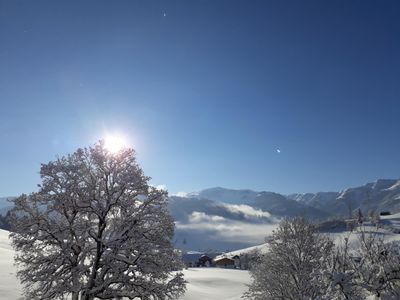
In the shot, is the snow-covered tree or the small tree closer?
the snow-covered tree

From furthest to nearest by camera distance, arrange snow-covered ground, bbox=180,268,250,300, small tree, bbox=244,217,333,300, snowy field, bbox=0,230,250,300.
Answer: snow-covered ground, bbox=180,268,250,300, snowy field, bbox=0,230,250,300, small tree, bbox=244,217,333,300

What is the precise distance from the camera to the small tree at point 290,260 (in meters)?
31.7

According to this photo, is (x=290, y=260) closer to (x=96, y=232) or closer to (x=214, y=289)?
(x=96, y=232)

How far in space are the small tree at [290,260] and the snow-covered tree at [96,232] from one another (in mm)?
14569

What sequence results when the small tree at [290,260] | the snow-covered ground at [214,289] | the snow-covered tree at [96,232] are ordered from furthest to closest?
the snow-covered ground at [214,289]
the small tree at [290,260]
the snow-covered tree at [96,232]

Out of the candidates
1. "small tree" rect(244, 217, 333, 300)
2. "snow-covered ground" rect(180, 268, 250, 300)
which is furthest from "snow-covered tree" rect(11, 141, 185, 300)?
"snow-covered ground" rect(180, 268, 250, 300)

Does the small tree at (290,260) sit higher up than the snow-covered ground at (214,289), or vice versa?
the small tree at (290,260)

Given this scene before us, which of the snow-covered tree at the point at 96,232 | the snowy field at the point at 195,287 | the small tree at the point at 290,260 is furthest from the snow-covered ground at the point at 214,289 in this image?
the snow-covered tree at the point at 96,232

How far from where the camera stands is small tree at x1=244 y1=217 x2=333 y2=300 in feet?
104

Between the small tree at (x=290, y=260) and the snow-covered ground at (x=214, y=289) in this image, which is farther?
the snow-covered ground at (x=214, y=289)

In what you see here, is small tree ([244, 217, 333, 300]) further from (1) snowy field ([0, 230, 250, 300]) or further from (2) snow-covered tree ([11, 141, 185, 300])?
(2) snow-covered tree ([11, 141, 185, 300])

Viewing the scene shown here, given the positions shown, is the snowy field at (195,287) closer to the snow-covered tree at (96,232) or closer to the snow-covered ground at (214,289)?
the snow-covered ground at (214,289)

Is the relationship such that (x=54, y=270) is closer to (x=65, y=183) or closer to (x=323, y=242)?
(x=65, y=183)

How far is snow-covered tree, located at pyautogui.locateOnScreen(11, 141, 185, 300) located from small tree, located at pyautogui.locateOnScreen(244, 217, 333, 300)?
14.6 m
